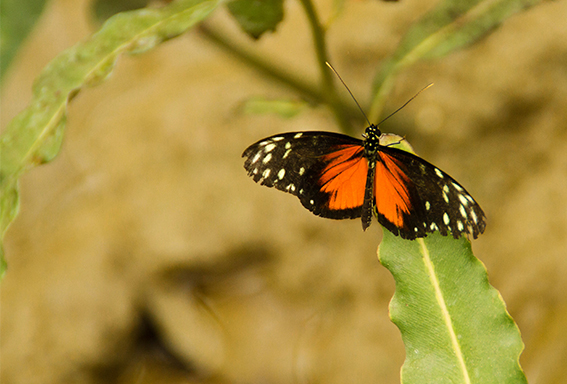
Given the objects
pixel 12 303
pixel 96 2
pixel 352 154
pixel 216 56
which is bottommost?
pixel 12 303

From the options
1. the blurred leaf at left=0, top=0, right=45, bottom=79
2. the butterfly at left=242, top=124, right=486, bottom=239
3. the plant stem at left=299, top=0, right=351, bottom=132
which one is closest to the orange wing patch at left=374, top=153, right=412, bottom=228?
the butterfly at left=242, top=124, right=486, bottom=239

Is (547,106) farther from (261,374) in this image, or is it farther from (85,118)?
(85,118)

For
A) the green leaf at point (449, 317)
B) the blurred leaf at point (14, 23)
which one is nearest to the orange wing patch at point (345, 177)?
the green leaf at point (449, 317)

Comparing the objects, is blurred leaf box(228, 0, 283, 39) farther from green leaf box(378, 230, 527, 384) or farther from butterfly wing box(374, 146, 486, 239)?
green leaf box(378, 230, 527, 384)

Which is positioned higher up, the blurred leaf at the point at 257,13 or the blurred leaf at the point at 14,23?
the blurred leaf at the point at 257,13

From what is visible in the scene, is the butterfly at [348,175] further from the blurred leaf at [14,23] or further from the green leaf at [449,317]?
the blurred leaf at [14,23]

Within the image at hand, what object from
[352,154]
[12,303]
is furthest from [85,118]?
[352,154]
